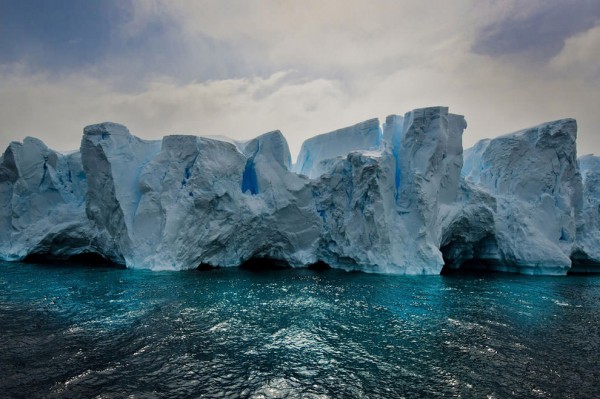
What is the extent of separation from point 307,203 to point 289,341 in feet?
53.4

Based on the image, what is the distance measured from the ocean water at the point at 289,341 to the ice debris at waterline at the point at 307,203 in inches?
246

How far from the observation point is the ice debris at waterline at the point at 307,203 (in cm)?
2188

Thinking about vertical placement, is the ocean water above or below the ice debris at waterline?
below

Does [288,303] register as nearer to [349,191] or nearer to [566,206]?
[349,191]

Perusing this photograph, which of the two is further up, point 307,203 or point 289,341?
point 307,203

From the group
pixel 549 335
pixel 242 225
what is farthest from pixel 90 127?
pixel 549 335

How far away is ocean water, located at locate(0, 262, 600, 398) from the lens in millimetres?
6652

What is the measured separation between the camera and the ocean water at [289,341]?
6652 mm

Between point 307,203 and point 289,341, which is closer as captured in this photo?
point 289,341

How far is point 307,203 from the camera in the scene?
24938 millimetres

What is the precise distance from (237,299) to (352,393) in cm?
780

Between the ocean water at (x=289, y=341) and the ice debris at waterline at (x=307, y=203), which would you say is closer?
the ocean water at (x=289, y=341)

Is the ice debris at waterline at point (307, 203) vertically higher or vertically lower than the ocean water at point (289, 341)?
higher

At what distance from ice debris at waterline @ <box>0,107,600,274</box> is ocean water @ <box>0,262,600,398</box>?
624 centimetres
